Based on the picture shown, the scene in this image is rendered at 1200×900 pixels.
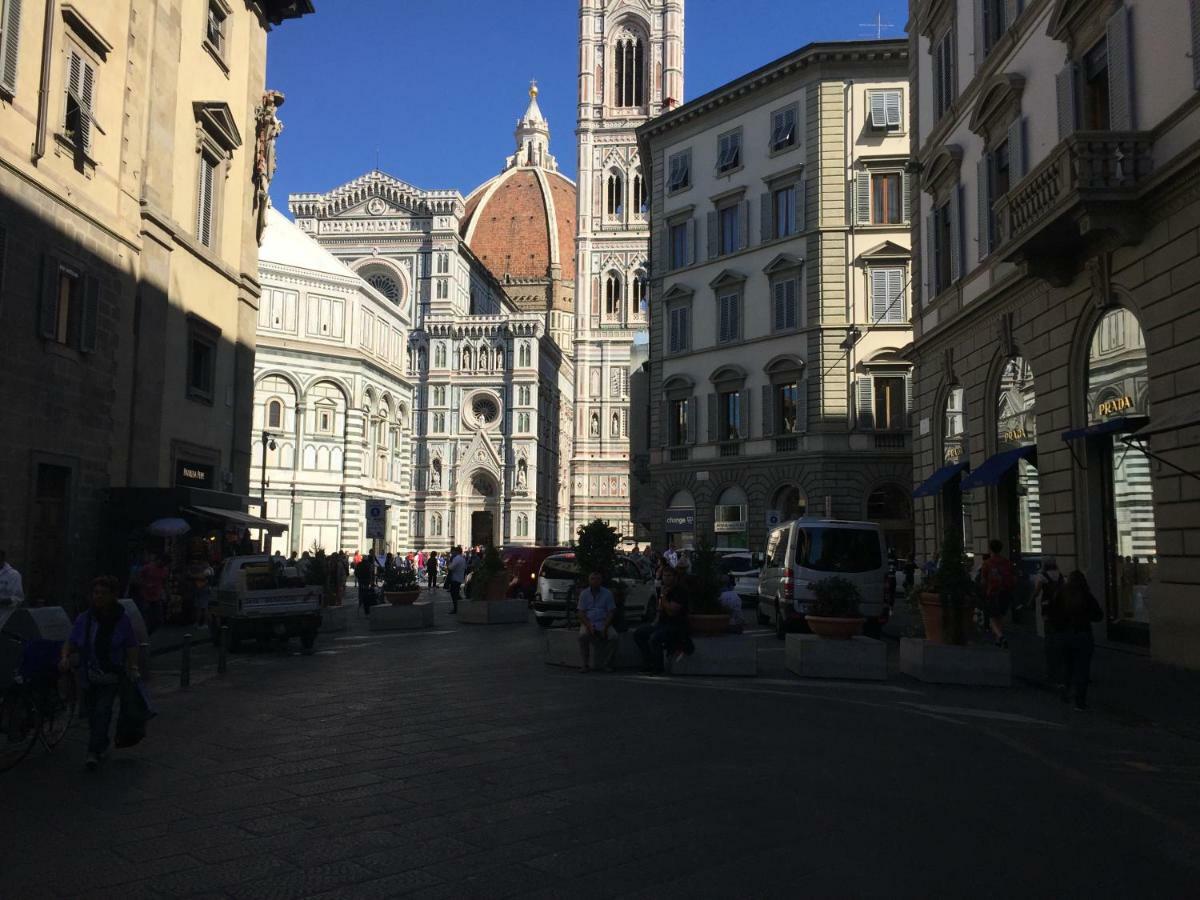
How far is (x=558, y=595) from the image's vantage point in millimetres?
22766

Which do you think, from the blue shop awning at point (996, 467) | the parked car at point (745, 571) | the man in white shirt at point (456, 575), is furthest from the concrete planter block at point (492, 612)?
the blue shop awning at point (996, 467)

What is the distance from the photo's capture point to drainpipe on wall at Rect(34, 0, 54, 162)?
701 inches

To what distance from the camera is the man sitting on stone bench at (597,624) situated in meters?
14.6

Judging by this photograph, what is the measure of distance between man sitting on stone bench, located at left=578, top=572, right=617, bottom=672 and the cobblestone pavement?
250cm

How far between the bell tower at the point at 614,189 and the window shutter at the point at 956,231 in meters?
74.3

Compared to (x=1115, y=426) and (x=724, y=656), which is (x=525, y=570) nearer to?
(x=724, y=656)

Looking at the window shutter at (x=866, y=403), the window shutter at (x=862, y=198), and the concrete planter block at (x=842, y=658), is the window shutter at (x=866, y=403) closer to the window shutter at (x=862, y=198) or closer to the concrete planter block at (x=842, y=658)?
the window shutter at (x=862, y=198)

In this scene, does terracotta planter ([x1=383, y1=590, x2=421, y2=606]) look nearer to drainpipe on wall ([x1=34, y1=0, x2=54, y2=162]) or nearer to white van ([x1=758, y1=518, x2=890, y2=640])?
white van ([x1=758, y1=518, x2=890, y2=640])

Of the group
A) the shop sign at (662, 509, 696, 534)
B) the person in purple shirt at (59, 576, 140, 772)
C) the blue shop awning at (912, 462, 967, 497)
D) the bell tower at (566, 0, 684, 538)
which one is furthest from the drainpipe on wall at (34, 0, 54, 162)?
the bell tower at (566, 0, 684, 538)

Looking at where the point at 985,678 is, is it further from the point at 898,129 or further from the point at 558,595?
the point at 898,129

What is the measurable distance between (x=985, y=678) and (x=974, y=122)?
1320 centimetres

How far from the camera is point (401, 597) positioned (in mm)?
24594

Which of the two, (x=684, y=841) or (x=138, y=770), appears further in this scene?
(x=138, y=770)

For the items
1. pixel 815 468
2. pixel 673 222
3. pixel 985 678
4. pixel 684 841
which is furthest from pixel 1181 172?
pixel 673 222
